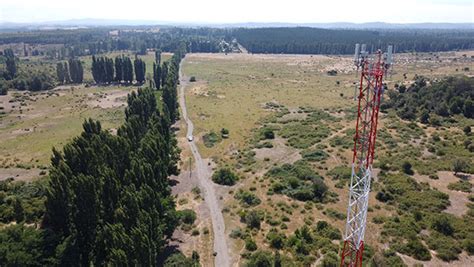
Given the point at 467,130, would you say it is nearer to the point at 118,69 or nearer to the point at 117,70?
the point at 118,69

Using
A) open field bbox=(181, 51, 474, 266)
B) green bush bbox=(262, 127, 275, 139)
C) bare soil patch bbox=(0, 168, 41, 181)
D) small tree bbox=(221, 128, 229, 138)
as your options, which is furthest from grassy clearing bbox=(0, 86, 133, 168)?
green bush bbox=(262, 127, 275, 139)

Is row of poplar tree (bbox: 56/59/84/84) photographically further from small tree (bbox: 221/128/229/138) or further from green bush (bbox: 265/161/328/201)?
green bush (bbox: 265/161/328/201)

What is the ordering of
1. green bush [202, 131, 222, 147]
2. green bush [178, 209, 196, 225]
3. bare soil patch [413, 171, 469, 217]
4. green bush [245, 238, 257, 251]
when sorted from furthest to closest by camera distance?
green bush [202, 131, 222, 147] → bare soil patch [413, 171, 469, 217] → green bush [178, 209, 196, 225] → green bush [245, 238, 257, 251]

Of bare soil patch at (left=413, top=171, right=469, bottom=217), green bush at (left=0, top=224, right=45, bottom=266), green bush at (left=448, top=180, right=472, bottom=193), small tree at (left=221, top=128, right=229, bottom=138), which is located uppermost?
green bush at (left=0, top=224, right=45, bottom=266)

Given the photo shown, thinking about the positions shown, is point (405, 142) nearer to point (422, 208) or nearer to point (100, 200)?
point (422, 208)

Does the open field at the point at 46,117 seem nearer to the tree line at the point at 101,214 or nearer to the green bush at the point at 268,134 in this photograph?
the tree line at the point at 101,214

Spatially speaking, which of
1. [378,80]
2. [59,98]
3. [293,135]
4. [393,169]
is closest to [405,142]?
[393,169]

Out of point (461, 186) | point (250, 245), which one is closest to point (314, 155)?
point (461, 186)
